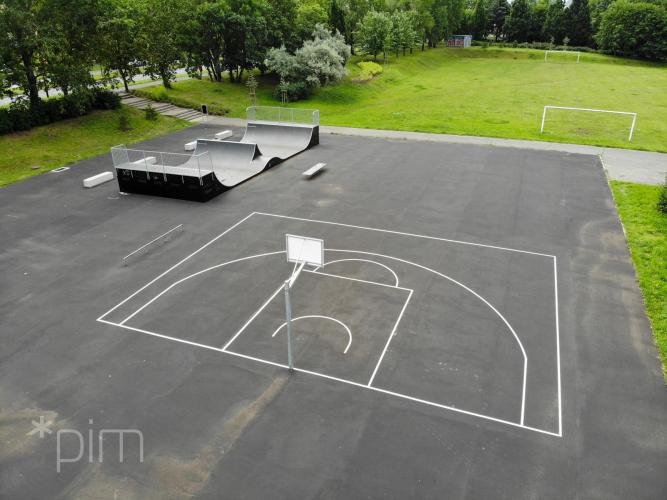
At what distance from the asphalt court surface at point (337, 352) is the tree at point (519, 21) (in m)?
104

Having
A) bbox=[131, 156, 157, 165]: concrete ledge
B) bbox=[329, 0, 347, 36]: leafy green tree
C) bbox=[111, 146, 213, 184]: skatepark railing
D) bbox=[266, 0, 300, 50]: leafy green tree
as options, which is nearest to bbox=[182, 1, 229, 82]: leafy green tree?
bbox=[266, 0, 300, 50]: leafy green tree

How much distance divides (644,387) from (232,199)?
18878mm

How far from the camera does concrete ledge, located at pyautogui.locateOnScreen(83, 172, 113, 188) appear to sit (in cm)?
2555

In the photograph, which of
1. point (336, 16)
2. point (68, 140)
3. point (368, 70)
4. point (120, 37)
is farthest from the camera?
point (336, 16)

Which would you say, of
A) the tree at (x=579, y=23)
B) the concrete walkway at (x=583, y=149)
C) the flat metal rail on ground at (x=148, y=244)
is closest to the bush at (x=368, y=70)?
the concrete walkway at (x=583, y=149)

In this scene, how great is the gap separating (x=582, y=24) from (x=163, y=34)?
97.8 meters

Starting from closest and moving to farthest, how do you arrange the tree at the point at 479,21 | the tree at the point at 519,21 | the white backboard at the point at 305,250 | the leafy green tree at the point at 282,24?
the white backboard at the point at 305,250, the leafy green tree at the point at 282,24, the tree at the point at 479,21, the tree at the point at 519,21

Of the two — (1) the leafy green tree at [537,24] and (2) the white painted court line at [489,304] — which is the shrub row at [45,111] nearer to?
(2) the white painted court line at [489,304]

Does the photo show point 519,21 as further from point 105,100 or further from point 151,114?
point 105,100

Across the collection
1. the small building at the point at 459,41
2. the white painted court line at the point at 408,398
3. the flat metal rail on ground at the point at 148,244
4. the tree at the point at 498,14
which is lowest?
the white painted court line at the point at 408,398

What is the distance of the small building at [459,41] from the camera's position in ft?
344

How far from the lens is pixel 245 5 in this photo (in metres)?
47.7

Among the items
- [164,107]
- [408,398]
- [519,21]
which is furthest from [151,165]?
[519,21]

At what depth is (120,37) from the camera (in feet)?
123
